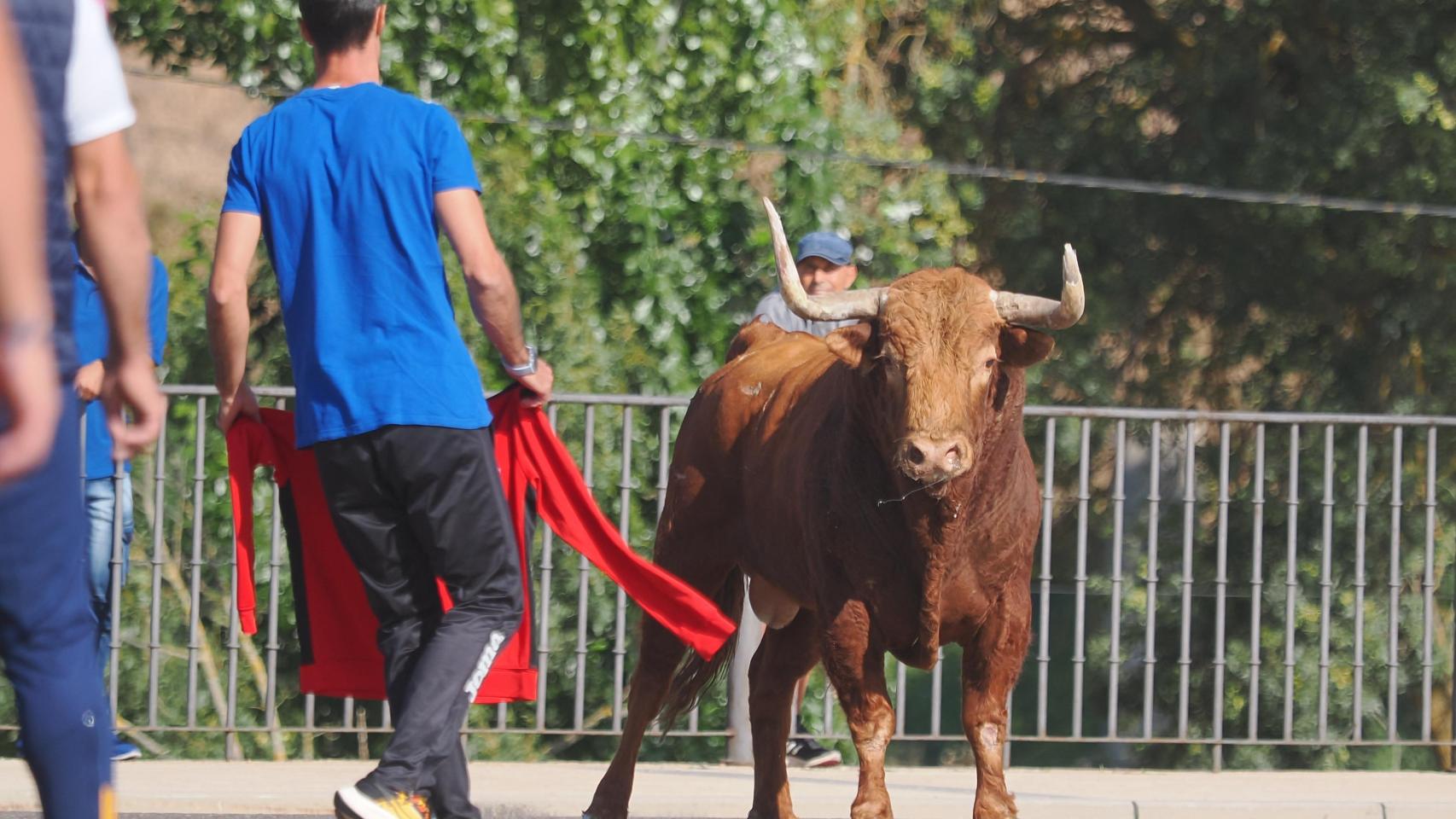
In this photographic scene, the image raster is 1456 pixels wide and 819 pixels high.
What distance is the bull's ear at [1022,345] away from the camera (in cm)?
561

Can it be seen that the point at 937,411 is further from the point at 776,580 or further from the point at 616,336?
the point at 616,336

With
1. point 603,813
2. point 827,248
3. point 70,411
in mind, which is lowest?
point 603,813

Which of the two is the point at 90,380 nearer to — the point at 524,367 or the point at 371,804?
the point at 524,367

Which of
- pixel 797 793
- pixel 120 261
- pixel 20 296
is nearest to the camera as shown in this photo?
pixel 20 296

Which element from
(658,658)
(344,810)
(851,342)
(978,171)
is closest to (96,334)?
(658,658)

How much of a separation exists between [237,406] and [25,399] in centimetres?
283

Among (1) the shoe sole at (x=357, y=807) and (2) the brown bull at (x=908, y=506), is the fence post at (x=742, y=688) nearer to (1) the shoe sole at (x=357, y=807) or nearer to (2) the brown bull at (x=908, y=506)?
(2) the brown bull at (x=908, y=506)

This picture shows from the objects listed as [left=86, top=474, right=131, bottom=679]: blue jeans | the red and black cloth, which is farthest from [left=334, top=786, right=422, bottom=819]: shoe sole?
[left=86, top=474, right=131, bottom=679]: blue jeans

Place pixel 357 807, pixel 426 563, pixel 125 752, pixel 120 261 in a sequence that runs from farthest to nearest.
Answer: pixel 125 752 < pixel 426 563 < pixel 357 807 < pixel 120 261

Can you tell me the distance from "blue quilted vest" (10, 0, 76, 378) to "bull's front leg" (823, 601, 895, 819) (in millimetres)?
3164

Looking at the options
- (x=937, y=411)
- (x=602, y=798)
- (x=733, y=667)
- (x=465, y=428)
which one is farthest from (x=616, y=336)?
(x=465, y=428)

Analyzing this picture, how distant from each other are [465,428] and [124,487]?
10.8ft

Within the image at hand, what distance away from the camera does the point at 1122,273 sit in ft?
49.7

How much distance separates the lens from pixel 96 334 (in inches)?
264
